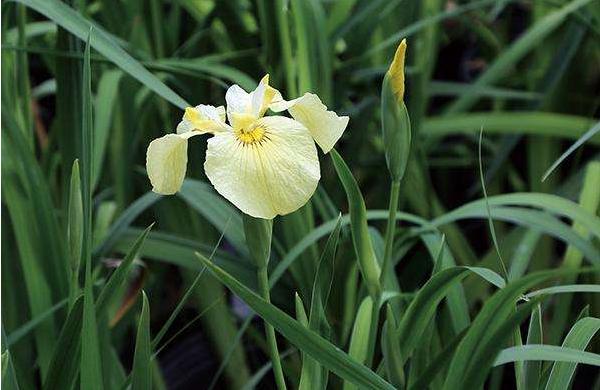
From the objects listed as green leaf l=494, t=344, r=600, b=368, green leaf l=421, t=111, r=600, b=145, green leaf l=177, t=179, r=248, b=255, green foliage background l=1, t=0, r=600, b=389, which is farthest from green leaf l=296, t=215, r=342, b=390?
green leaf l=421, t=111, r=600, b=145

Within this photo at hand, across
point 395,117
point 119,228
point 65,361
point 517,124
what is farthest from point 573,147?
point 517,124

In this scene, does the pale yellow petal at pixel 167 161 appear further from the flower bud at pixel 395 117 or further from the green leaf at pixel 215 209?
the green leaf at pixel 215 209

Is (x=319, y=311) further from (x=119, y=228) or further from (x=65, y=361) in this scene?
(x=119, y=228)

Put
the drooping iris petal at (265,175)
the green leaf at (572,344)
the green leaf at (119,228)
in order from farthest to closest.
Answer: the green leaf at (119,228) < the green leaf at (572,344) < the drooping iris petal at (265,175)

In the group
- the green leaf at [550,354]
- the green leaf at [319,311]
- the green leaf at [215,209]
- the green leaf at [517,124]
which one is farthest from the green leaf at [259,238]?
the green leaf at [517,124]

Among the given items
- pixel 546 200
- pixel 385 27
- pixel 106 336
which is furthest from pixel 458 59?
pixel 106 336

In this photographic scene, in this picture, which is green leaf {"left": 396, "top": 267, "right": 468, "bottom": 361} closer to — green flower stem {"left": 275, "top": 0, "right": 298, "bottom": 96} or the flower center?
the flower center
